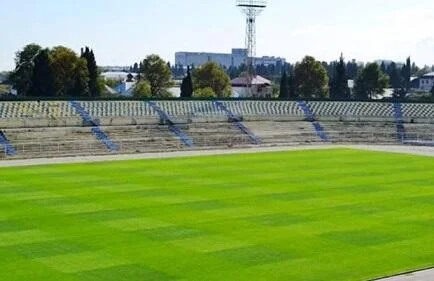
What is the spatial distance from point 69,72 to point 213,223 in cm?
6083

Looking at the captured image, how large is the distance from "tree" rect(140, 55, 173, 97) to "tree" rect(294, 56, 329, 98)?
63.2 ft

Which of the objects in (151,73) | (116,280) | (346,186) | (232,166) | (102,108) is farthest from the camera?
(151,73)

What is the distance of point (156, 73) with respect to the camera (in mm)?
105500

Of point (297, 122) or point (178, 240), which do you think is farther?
point (297, 122)

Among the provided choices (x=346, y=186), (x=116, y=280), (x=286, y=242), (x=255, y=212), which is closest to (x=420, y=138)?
(x=346, y=186)

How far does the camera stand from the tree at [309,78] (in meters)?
105

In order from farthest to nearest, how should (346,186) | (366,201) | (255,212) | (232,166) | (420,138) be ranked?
(420,138), (232,166), (346,186), (366,201), (255,212)

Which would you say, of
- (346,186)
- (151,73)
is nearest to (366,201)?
(346,186)

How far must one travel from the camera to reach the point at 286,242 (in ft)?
74.3

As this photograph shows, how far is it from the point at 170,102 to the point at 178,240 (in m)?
43.5

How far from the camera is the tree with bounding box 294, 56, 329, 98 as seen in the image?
105m

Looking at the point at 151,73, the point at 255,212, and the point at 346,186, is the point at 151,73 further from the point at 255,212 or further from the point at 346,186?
the point at 255,212

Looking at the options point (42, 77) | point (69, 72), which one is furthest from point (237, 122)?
point (69, 72)

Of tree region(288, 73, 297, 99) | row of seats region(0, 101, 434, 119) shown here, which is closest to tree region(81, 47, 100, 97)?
row of seats region(0, 101, 434, 119)
